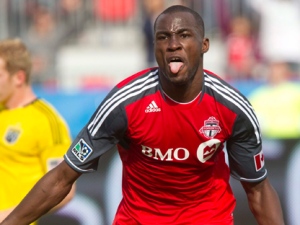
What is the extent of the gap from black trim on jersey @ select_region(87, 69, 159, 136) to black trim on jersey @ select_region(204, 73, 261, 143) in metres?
0.34

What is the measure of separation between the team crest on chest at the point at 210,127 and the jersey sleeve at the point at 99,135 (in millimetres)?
472

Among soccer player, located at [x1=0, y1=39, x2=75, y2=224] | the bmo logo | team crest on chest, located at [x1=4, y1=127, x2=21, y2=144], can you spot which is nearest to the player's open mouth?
the bmo logo

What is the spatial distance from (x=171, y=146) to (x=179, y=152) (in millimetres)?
64

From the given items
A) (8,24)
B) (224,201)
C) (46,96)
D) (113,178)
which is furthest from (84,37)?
(224,201)

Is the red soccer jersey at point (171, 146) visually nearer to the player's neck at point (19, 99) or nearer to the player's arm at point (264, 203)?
the player's arm at point (264, 203)

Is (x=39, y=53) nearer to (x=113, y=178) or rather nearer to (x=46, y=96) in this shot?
(x=46, y=96)

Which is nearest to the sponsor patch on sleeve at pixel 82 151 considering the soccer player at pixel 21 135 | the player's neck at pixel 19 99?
the soccer player at pixel 21 135

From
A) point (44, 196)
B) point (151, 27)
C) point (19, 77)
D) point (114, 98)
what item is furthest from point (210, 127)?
point (151, 27)

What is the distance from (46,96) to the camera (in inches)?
344

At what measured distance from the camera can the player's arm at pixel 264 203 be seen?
5.03 metres

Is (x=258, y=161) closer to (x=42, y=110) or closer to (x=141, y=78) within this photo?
(x=141, y=78)

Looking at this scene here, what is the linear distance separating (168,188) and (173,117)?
485 mm

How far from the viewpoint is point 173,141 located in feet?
15.9

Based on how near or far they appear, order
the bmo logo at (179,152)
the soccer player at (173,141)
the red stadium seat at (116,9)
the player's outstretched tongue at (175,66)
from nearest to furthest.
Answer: the player's outstretched tongue at (175,66) → the soccer player at (173,141) → the bmo logo at (179,152) → the red stadium seat at (116,9)
